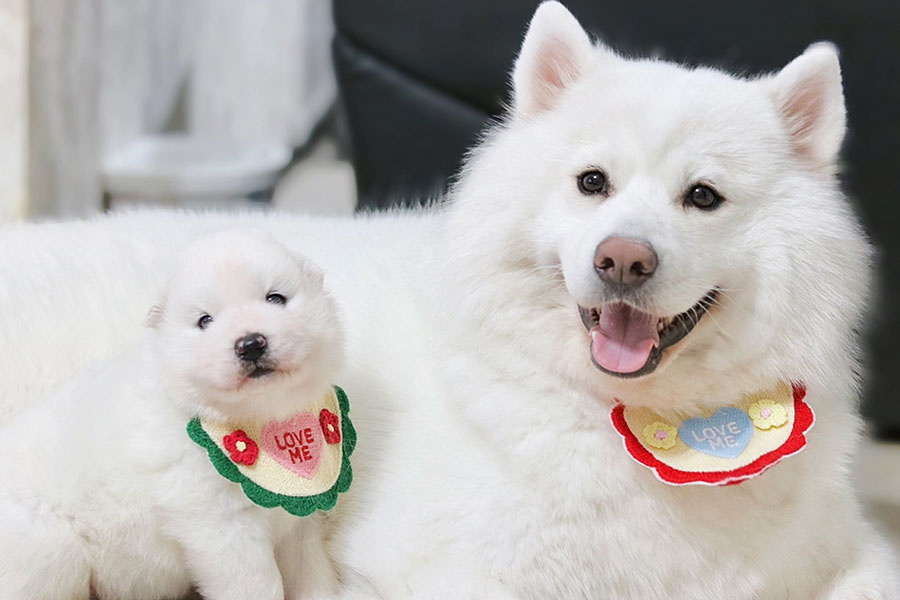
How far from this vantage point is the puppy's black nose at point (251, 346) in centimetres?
146

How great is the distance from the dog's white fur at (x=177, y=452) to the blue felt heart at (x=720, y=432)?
22.5 inches

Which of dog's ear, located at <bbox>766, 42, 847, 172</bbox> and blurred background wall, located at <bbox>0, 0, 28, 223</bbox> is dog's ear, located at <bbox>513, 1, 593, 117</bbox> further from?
blurred background wall, located at <bbox>0, 0, 28, 223</bbox>

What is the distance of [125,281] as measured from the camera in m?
2.11

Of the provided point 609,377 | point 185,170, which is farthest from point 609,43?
point 185,170

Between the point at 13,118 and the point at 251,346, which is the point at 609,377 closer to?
the point at 251,346

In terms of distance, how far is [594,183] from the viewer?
1.58 meters

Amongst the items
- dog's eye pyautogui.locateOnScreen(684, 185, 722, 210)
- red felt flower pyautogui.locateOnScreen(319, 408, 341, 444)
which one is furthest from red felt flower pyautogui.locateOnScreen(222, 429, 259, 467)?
dog's eye pyautogui.locateOnScreen(684, 185, 722, 210)

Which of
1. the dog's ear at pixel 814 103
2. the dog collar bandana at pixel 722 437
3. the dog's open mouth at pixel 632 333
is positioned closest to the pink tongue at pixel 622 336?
the dog's open mouth at pixel 632 333

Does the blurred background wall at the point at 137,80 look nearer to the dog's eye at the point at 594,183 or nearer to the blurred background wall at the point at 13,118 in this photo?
the blurred background wall at the point at 13,118

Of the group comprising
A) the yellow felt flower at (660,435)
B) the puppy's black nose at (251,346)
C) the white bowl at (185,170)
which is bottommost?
the white bowl at (185,170)

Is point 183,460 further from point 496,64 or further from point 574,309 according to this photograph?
point 496,64

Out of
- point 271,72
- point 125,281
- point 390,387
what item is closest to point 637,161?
point 390,387

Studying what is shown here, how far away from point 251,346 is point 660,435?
2.09ft

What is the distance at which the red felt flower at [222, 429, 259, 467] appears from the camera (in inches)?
61.3
